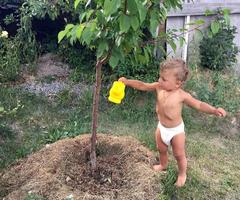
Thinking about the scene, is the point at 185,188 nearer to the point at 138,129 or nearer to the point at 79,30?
the point at 138,129

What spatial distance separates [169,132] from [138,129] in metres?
1.16

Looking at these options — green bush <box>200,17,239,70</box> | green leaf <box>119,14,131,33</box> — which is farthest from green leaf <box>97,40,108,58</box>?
green bush <box>200,17,239,70</box>

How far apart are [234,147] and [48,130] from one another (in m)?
1.89

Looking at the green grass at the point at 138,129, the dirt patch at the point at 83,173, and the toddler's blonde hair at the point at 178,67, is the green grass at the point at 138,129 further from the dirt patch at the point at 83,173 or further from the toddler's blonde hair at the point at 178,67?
the toddler's blonde hair at the point at 178,67

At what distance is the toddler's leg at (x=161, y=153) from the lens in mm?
3771

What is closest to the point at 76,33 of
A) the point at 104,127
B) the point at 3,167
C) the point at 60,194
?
the point at 60,194

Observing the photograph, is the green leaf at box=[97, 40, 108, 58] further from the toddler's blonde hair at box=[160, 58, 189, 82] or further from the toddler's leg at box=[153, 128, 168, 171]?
the toddler's leg at box=[153, 128, 168, 171]

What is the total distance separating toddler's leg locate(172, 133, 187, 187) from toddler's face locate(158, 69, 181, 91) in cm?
39

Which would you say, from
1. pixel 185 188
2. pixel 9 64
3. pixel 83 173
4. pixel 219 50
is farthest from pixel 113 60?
pixel 219 50

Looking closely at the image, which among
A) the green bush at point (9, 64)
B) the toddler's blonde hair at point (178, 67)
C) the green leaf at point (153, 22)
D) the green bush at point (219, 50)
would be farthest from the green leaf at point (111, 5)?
the green bush at point (219, 50)

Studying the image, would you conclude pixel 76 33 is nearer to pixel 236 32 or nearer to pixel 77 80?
pixel 77 80

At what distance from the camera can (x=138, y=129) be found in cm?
478

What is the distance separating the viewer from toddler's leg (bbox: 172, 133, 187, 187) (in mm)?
3633

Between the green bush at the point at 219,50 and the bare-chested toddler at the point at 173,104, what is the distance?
8.01 feet
